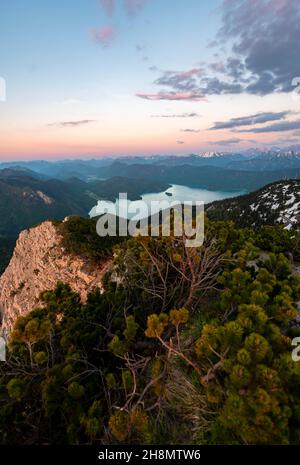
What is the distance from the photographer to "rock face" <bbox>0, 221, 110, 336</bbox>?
688 inches

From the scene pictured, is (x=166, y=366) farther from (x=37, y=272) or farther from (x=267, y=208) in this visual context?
(x=267, y=208)

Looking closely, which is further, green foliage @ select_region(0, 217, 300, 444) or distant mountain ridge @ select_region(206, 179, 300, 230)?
distant mountain ridge @ select_region(206, 179, 300, 230)

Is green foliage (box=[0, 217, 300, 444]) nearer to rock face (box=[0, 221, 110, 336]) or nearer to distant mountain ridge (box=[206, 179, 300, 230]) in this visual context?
rock face (box=[0, 221, 110, 336])

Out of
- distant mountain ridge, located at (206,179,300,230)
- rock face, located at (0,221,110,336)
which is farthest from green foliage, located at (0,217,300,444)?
distant mountain ridge, located at (206,179,300,230)

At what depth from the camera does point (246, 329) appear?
11.5 ft

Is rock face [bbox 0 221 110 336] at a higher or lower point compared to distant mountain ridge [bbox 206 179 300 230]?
lower

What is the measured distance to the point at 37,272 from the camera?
22.4m

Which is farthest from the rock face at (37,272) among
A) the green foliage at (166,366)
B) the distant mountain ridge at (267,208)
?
the distant mountain ridge at (267,208)

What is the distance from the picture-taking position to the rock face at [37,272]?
57.4ft

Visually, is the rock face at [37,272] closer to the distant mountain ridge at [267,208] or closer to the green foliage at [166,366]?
the green foliage at [166,366]

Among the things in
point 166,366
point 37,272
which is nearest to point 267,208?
point 37,272

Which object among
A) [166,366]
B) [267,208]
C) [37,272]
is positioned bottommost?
[37,272]

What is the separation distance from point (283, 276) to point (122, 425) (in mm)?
4222
